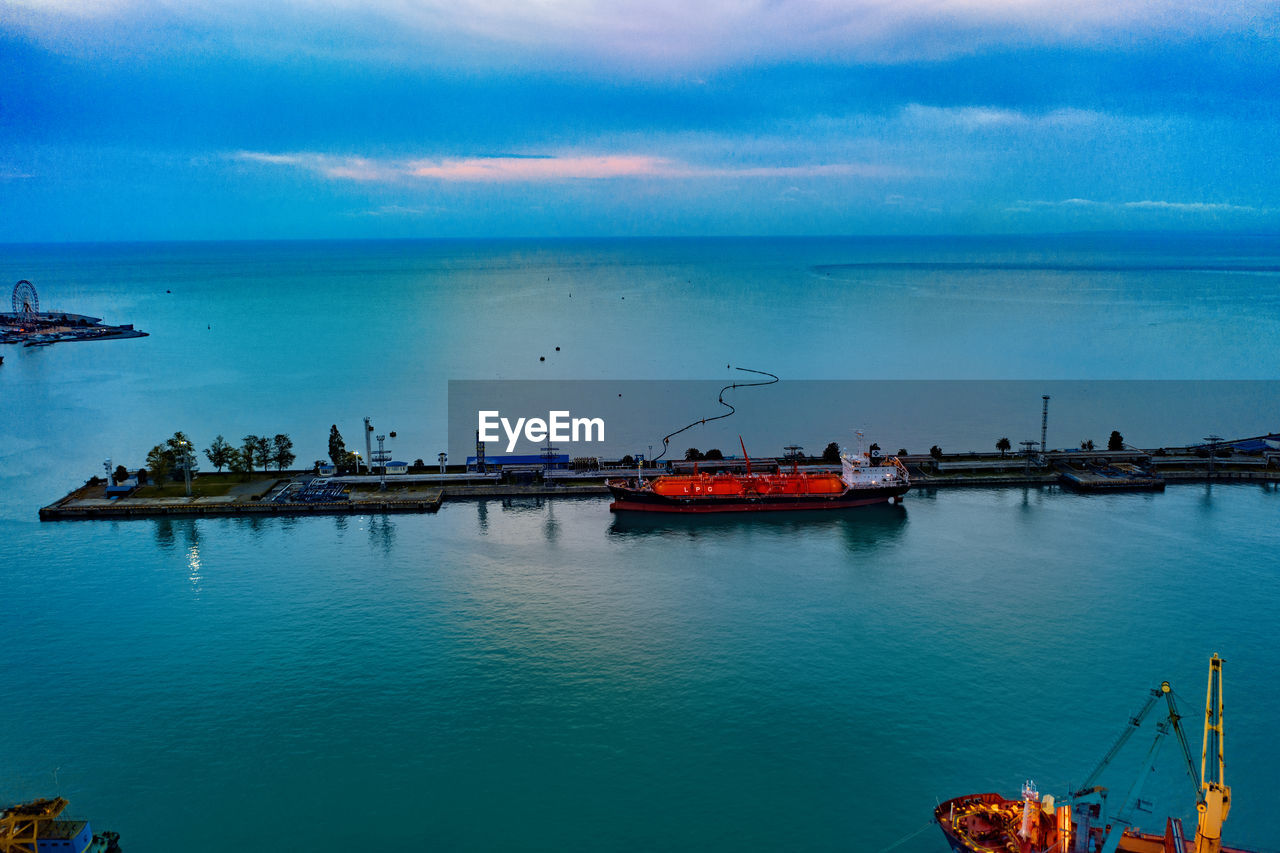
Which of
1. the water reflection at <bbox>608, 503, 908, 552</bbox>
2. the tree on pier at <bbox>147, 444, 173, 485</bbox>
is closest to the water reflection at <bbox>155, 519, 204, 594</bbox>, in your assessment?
the tree on pier at <bbox>147, 444, 173, 485</bbox>

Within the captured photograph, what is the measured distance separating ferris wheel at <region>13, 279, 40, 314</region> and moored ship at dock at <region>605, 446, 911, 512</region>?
84279 millimetres

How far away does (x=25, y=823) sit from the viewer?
16812 mm

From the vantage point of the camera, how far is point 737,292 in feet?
417

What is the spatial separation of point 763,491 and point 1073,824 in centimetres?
2380

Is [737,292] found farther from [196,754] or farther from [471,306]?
[196,754]

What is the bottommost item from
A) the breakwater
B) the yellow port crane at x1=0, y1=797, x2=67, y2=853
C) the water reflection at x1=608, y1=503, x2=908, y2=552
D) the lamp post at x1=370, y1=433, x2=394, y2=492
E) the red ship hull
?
the yellow port crane at x1=0, y1=797, x2=67, y2=853

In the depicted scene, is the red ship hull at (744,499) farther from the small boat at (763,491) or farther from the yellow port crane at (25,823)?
the yellow port crane at (25,823)

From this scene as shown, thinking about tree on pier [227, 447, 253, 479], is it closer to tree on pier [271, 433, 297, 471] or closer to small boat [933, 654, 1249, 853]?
tree on pier [271, 433, 297, 471]

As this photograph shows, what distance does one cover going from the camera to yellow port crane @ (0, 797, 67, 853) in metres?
16.5

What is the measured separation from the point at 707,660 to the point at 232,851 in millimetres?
12259

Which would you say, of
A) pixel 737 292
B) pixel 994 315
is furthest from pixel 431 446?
pixel 737 292

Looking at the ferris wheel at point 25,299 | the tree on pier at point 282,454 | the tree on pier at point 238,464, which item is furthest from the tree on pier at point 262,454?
the ferris wheel at point 25,299

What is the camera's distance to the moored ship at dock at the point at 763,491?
39.2 meters

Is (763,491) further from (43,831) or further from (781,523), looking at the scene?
(43,831)
